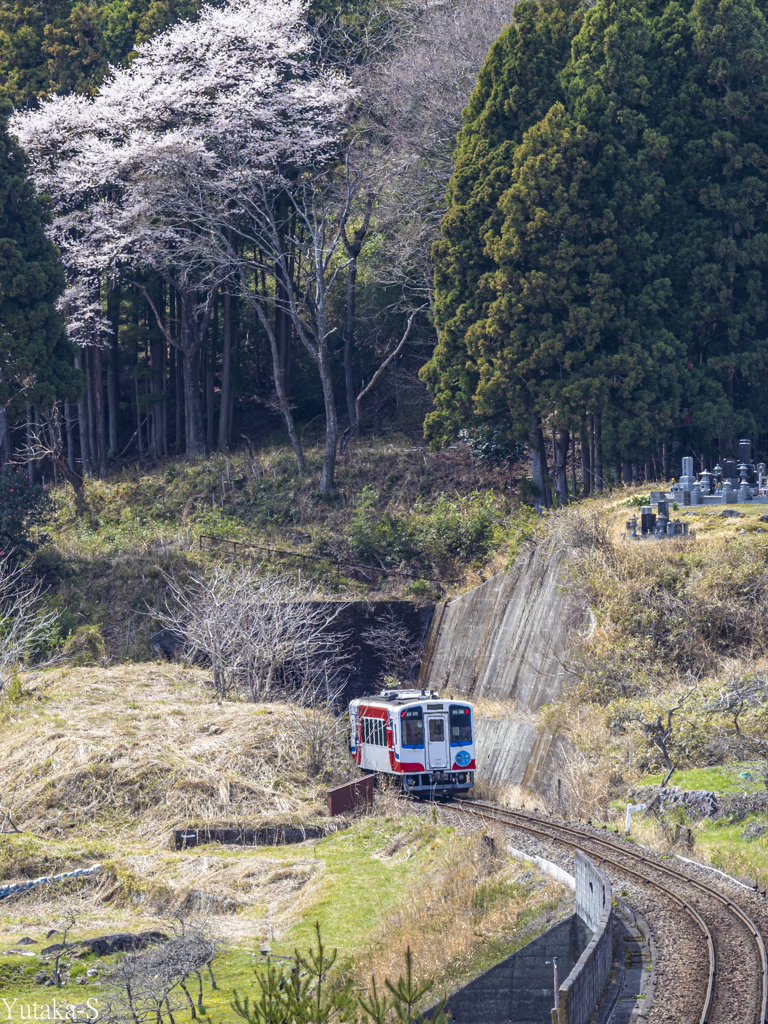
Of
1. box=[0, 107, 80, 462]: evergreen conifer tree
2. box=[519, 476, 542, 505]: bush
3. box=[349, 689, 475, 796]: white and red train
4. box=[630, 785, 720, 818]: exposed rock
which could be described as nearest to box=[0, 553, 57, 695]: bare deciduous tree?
box=[0, 107, 80, 462]: evergreen conifer tree

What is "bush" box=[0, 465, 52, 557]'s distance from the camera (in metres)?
38.8

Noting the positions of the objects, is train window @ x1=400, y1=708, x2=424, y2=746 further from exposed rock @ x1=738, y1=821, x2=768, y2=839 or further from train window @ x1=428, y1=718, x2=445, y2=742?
exposed rock @ x1=738, y1=821, x2=768, y2=839

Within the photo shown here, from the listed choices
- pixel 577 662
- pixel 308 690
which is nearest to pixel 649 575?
pixel 577 662

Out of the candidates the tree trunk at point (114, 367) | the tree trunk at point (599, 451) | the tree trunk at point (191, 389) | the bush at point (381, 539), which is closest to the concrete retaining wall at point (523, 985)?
the tree trunk at point (599, 451)

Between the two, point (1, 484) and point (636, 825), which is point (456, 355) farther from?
point (636, 825)

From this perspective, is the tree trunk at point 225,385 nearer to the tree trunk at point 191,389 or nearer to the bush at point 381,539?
the tree trunk at point 191,389

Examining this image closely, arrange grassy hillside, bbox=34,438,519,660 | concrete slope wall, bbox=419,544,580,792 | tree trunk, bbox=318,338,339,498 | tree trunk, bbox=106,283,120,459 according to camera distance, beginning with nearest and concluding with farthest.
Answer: concrete slope wall, bbox=419,544,580,792
grassy hillside, bbox=34,438,519,660
tree trunk, bbox=318,338,339,498
tree trunk, bbox=106,283,120,459

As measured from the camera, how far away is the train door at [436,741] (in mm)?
24891

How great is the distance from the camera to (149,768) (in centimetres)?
2559

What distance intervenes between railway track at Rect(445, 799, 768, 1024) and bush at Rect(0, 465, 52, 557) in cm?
2185

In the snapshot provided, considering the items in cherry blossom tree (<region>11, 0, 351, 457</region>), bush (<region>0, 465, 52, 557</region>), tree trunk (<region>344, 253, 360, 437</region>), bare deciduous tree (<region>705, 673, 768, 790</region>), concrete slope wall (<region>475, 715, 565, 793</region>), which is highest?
cherry blossom tree (<region>11, 0, 351, 457</region>)

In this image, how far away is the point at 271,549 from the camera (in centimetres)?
4109

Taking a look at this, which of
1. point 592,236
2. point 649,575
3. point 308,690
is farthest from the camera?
point 592,236

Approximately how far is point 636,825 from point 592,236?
2037 cm
